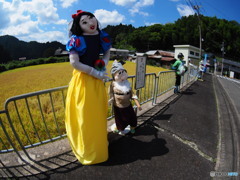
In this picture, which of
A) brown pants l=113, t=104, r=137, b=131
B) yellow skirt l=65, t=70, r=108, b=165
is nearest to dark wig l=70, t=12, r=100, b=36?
yellow skirt l=65, t=70, r=108, b=165

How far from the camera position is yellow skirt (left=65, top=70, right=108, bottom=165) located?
179 cm

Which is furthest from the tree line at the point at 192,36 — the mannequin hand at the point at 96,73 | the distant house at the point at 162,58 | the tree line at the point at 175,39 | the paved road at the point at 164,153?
the mannequin hand at the point at 96,73

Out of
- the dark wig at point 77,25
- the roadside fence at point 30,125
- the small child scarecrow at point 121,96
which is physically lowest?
the roadside fence at point 30,125

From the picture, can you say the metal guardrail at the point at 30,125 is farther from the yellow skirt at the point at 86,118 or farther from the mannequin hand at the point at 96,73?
the mannequin hand at the point at 96,73

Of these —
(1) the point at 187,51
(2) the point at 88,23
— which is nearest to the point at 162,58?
(1) the point at 187,51

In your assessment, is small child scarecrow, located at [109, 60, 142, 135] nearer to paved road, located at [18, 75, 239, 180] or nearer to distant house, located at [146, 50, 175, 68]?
paved road, located at [18, 75, 239, 180]

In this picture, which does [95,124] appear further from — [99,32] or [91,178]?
[99,32]

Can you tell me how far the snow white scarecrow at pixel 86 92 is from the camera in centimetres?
175

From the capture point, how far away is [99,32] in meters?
1.96

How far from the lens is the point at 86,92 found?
1.79 m

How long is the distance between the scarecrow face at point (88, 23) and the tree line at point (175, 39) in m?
41.0

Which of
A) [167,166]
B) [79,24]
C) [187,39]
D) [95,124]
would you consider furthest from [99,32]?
[187,39]

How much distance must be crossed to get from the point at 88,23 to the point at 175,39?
58.4 m

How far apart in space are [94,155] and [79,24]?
5.57ft
